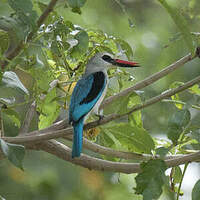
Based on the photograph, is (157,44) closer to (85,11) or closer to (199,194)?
(85,11)

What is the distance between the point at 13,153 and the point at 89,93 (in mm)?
1197

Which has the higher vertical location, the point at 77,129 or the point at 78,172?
the point at 77,129

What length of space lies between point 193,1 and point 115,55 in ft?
1.97

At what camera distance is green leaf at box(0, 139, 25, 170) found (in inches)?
61.4

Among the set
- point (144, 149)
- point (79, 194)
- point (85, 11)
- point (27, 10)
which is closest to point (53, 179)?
point (79, 194)

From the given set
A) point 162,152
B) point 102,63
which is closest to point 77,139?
point 162,152

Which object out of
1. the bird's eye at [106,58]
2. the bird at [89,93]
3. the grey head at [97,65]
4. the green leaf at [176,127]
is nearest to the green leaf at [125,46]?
the bird at [89,93]

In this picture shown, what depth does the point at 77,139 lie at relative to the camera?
2160mm

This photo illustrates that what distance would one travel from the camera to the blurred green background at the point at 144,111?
11.2ft

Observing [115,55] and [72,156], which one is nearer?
[72,156]

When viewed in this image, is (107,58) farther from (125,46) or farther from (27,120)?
(27,120)

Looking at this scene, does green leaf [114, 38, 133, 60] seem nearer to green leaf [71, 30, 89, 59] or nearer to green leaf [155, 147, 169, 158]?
green leaf [71, 30, 89, 59]

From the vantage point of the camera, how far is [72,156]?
200cm

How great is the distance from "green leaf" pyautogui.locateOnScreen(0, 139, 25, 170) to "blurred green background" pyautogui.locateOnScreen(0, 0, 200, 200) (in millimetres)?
1375
